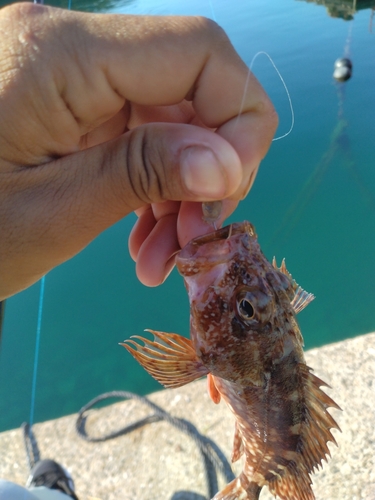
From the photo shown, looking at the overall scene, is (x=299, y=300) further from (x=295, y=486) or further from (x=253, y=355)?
(x=295, y=486)

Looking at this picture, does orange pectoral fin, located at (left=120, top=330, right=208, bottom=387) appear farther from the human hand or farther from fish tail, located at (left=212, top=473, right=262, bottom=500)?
fish tail, located at (left=212, top=473, right=262, bottom=500)

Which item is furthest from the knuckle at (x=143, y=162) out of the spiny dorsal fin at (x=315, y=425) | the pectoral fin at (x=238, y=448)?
the pectoral fin at (x=238, y=448)

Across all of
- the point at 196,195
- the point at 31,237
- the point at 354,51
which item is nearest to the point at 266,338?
the point at 196,195

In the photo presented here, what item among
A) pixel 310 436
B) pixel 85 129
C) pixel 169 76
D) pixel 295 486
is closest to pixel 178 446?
pixel 295 486

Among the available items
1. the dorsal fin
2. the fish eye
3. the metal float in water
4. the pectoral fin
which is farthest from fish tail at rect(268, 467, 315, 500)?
the metal float in water

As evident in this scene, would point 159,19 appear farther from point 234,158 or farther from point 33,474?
point 33,474
